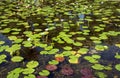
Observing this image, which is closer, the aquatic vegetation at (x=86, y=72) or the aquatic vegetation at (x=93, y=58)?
the aquatic vegetation at (x=86, y=72)

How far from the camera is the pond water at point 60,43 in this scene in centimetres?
320

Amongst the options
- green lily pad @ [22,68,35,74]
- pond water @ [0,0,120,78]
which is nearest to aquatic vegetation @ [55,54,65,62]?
pond water @ [0,0,120,78]

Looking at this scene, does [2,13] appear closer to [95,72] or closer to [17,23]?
[17,23]

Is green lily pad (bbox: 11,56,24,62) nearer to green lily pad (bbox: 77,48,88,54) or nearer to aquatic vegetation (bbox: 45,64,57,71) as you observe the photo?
aquatic vegetation (bbox: 45,64,57,71)

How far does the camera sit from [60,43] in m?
4.12

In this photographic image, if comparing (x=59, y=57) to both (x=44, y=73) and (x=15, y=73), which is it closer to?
(x=44, y=73)

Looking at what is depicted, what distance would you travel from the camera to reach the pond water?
3197 mm

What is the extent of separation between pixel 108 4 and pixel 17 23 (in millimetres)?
3903

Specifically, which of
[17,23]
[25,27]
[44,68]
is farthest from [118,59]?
[17,23]

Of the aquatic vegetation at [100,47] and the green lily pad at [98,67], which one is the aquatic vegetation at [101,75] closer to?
the green lily pad at [98,67]

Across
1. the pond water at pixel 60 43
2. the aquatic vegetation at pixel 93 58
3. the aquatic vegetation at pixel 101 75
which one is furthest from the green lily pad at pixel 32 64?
the aquatic vegetation at pixel 101 75

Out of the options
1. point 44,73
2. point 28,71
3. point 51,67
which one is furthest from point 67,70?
point 28,71

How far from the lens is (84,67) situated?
331 centimetres

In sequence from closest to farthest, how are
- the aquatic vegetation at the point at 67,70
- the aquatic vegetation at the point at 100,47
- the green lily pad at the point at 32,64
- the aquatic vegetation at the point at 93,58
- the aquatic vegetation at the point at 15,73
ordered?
the aquatic vegetation at the point at 15,73, the aquatic vegetation at the point at 67,70, the green lily pad at the point at 32,64, the aquatic vegetation at the point at 93,58, the aquatic vegetation at the point at 100,47
